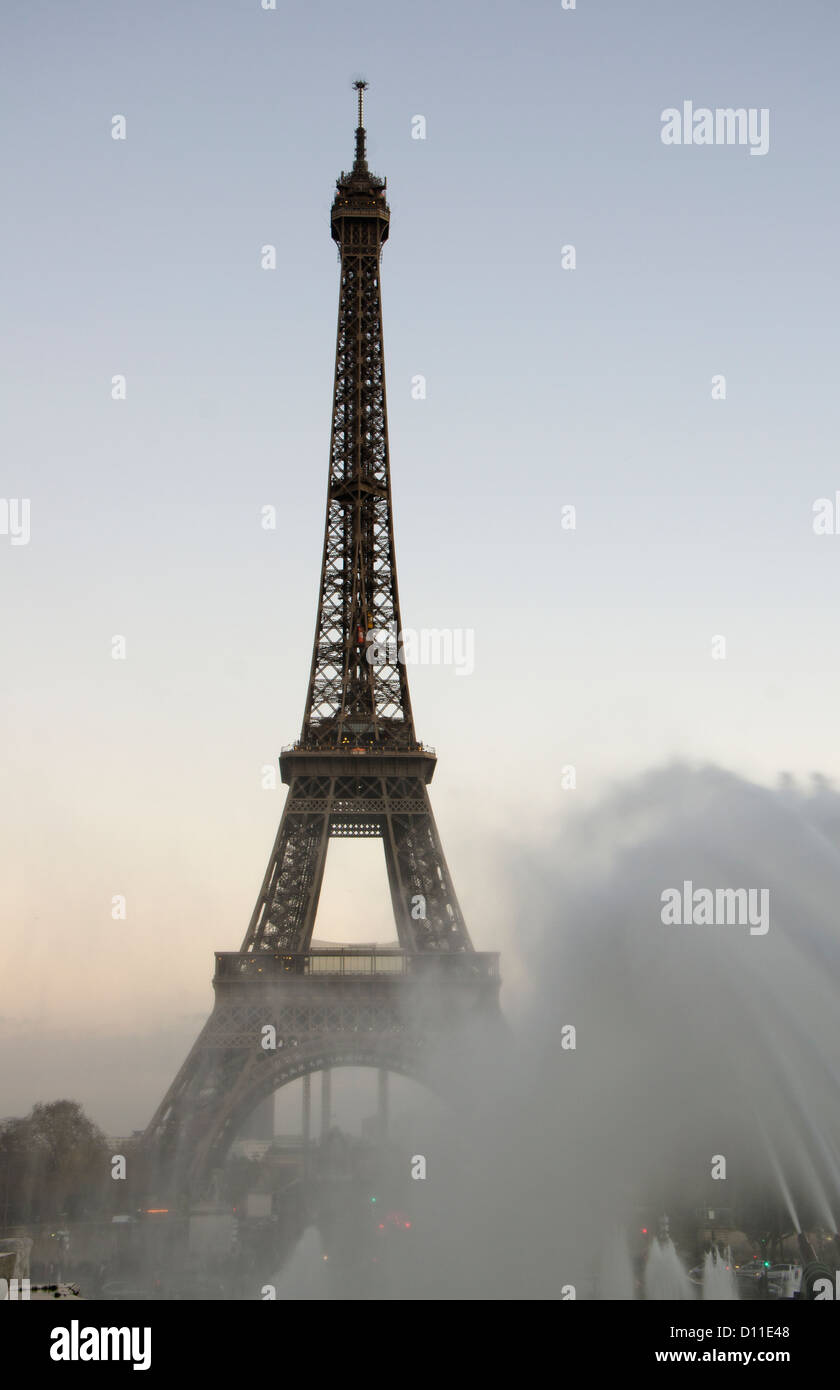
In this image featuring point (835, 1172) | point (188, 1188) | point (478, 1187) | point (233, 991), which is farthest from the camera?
point (233, 991)

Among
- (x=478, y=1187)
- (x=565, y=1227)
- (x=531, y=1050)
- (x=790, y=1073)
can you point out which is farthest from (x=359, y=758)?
(x=790, y=1073)

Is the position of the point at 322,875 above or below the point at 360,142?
below

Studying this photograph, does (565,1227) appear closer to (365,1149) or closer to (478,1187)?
(478,1187)

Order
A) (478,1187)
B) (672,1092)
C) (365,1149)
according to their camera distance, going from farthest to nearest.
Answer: (365,1149) → (478,1187) → (672,1092)

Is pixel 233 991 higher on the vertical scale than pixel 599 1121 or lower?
higher

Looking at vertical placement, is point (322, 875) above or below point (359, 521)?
below

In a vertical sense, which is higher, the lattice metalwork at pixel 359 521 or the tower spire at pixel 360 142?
the tower spire at pixel 360 142

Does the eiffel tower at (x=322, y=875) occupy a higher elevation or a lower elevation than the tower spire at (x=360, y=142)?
lower
